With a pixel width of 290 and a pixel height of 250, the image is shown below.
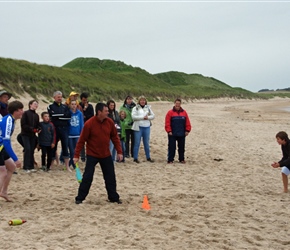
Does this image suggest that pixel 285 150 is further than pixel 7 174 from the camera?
Yes

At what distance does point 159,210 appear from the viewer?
671 cm

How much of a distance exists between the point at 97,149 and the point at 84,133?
1.19 ft

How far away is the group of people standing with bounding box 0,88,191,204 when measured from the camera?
7090mm

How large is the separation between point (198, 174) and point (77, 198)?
3.88 metres

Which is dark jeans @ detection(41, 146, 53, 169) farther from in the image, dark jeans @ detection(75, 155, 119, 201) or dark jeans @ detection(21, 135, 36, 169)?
dark jeans @ detection(75, 155, 119, 201)

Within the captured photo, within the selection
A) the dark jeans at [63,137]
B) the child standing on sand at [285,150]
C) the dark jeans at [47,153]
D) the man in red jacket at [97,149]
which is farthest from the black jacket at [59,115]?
the child standing on sand at [285,150]

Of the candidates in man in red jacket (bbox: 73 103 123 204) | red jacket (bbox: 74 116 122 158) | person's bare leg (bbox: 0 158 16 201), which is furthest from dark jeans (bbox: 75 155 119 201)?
person's bare leg (bbox: 0 158 16 201)

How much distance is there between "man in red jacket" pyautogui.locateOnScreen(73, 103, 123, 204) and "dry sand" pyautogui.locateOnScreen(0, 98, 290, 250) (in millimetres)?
253

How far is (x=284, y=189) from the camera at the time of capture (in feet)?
26.9

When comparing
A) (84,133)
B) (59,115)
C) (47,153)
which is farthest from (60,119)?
(84,133)

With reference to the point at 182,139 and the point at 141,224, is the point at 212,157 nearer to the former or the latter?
the point at 182,139

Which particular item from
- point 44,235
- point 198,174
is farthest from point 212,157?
point 44,235

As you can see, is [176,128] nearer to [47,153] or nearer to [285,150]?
[47,153]

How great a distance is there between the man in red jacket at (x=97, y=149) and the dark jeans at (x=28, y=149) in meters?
2.99
